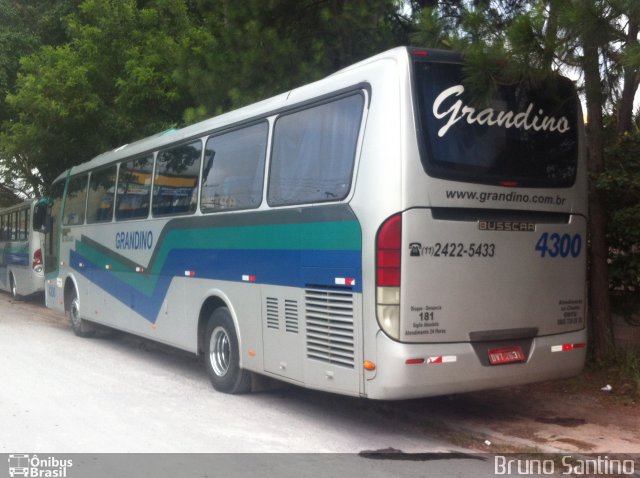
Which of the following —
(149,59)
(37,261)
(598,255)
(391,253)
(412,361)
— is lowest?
(412,361)

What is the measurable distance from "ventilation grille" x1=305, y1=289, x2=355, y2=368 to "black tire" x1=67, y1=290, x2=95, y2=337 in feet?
26.6

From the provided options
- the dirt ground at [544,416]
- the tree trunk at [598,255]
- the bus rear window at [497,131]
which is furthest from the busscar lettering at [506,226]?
the tree trunk at [598,255]

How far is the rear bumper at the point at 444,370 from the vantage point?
6.72m

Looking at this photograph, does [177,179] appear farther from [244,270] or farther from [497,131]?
[497,131]

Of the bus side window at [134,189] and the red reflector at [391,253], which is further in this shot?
the bus side window at [134,189]

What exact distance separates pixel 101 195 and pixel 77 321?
8.95 feet

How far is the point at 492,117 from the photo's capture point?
734 centimetres

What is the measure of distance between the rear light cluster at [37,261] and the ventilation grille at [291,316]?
15.2 metres

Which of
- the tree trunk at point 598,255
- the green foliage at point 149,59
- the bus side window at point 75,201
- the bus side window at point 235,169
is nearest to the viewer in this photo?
the bus side window at point 235,169

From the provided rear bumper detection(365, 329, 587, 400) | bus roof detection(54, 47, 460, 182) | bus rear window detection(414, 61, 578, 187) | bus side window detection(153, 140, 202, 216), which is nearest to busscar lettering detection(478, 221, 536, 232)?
bus rear window detection(414, 61, 578, 187)

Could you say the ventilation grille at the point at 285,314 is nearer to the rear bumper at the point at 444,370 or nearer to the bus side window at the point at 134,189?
the rear bumper at the point at 444,370

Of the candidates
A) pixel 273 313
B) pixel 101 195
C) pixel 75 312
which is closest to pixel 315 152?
pixel 273 313

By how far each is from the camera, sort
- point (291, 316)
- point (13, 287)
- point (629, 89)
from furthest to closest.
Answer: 1. point (13, 287)
2. point (629, 89)
3. point (291, 316)

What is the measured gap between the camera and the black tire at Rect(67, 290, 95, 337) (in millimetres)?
14625
